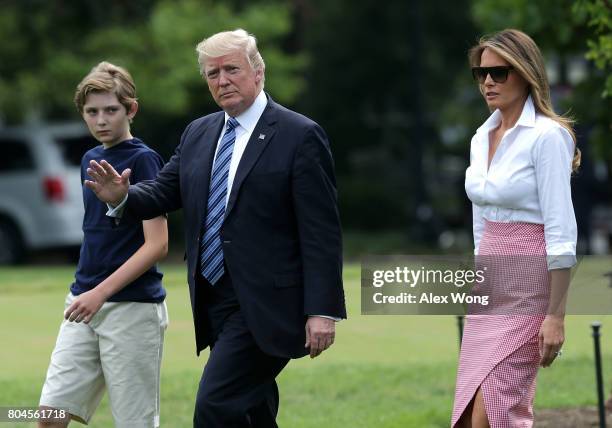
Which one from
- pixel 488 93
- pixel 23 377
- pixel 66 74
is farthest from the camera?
pixel 66 74

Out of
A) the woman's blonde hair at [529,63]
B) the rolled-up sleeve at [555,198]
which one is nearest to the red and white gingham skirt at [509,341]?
the rolled-up sleeve at [555,198]

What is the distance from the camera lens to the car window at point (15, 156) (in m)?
22.4

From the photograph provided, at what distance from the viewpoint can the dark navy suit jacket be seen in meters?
5.45

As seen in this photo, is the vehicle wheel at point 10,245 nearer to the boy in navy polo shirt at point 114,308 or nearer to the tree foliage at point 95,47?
the tree foliage at point 95,47

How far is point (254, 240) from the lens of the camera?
5.48 metres

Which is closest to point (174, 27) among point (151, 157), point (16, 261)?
point (16, 261)

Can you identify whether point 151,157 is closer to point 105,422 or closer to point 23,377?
point 105,422

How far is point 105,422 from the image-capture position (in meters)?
8.30

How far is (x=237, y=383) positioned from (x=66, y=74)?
1988cm

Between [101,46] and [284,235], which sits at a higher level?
[101,46]

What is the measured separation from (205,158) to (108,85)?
0.65 meters

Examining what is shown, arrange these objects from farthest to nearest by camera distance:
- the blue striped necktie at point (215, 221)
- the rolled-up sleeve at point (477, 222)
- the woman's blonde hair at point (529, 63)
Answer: the blue striped necktie at point (215, 221), the rolled-up sleeve at point (477, 222), the woman's blonde hair at point (529, 63)

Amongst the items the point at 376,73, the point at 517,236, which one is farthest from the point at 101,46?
the point at 517,236

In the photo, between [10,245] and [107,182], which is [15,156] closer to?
[10,245]
